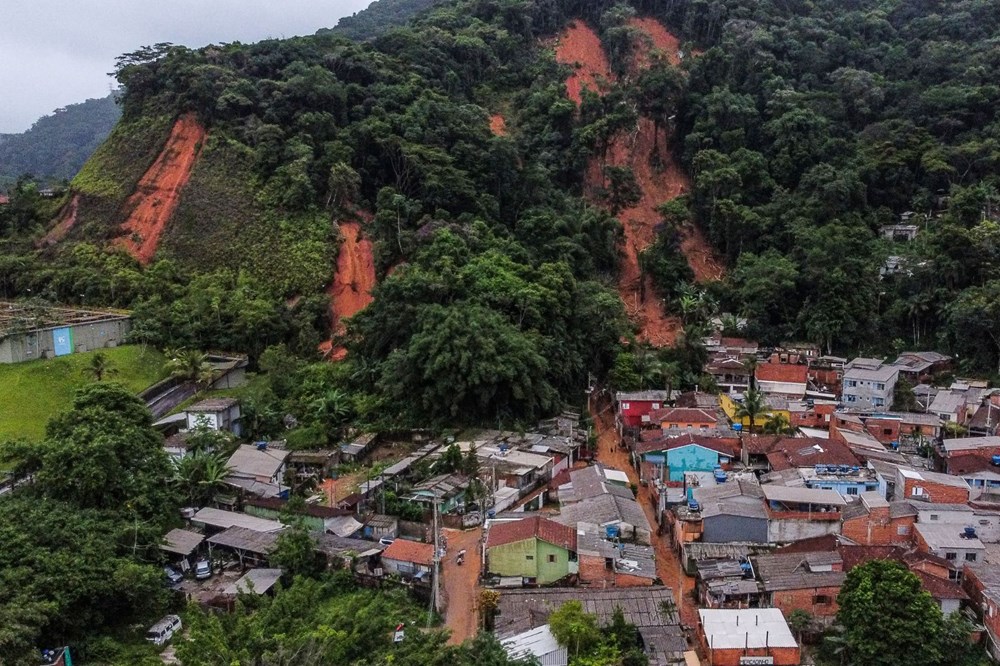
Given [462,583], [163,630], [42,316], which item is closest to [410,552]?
[462,583]

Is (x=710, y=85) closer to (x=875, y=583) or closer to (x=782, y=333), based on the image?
(x=782, y=333)

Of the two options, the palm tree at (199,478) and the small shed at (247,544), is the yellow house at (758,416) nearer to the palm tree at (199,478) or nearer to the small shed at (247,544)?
the small shed at (247,544)

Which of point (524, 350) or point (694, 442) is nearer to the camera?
point (694, 442)

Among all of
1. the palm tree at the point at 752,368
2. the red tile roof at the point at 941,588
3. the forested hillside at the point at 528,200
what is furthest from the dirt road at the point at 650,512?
the palm tree at the point at 752,368

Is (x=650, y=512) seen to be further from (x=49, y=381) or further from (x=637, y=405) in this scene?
(x=49, y=381)

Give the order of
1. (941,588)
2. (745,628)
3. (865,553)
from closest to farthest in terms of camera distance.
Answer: (745,628)
(941,588)
(865,553)

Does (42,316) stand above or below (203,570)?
above

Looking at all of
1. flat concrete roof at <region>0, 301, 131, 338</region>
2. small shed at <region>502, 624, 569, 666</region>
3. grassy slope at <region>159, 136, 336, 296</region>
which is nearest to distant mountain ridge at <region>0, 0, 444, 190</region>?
grassy slope at <region>159, 136, 336, 296</region>

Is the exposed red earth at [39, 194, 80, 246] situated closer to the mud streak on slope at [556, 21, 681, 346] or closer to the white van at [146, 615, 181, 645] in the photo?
the mud streak on slope at [556, 21, 681, 346]
